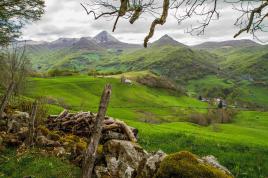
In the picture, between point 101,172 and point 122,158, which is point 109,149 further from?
point 101,172

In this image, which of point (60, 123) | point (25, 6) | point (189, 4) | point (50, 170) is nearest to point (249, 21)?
point (189, 4)

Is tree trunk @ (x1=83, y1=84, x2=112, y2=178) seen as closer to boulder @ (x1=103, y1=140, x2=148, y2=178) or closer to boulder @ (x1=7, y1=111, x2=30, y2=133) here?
boulder @ (x1=103, y1=140, x2=148, y2=178)

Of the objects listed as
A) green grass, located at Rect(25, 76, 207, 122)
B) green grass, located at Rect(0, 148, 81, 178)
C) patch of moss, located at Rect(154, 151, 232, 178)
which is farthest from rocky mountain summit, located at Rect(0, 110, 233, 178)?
green grass, located at Rect(25, 76, 207, 122)

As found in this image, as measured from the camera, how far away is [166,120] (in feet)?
418

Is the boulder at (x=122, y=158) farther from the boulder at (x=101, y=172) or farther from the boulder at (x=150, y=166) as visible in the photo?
the boulder at (x=150, y=166)

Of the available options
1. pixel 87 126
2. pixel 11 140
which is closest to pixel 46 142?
pixel 11 140

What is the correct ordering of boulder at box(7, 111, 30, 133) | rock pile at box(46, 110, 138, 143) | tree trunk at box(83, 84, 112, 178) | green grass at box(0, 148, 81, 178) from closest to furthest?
1. tree trunk at box(83, 84, 112, 178)
2. green grass at box(0, 148, 81, 178)
3. rock pile at box(46, 110, 138, 143)
4. boulder at box(7, 111, 30, 133)

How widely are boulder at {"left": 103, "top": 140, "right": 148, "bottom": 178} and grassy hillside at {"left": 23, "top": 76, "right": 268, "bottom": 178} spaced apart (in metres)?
→ 4.97

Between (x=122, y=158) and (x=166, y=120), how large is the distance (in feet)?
375

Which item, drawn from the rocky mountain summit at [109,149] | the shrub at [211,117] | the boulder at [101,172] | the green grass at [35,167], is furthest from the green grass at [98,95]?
the boulder at [101,172]

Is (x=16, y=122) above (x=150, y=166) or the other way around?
the other way around

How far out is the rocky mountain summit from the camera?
449 inches

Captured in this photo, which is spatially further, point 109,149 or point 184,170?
point 109,149

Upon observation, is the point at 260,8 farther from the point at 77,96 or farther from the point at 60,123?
the point at 77,96
